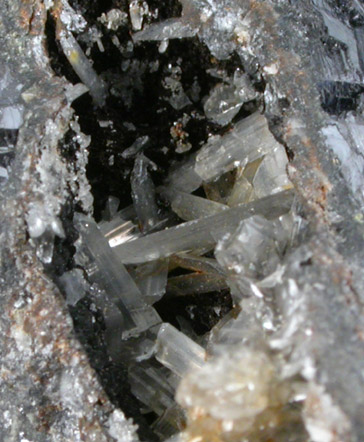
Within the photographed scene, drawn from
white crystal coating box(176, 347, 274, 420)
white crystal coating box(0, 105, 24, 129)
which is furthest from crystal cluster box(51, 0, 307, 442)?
white crystal coating box(0, 105, 24, 129)

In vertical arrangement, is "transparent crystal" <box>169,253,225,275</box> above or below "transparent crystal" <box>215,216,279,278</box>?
below

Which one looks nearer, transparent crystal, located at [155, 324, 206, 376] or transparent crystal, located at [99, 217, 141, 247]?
transparent crystal, located at [155, 324, 206, 376]

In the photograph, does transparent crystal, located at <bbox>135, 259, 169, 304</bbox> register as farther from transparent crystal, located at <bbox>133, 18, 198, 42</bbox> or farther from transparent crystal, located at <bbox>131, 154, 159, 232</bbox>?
transparent crystal, located at <bbox>133, 18, 198, 42</bbox>

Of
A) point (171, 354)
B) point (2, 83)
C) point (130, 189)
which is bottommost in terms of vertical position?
point (171, 354)

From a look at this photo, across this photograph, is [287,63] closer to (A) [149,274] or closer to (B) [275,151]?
(B) [275,151]

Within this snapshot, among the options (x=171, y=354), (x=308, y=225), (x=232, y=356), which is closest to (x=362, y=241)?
(x=308, y=225)

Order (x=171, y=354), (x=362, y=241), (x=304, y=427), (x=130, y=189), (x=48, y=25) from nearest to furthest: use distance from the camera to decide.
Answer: (x=304, y=427), (x=362, y=241), (x=171, y=354), (x=48, y=25), (x=130, y=189)

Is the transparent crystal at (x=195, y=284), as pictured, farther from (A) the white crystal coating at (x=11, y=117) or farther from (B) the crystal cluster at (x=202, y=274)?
(A) the white crystal coating at (x=11, y=117)

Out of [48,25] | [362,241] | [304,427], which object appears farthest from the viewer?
[48,25]
